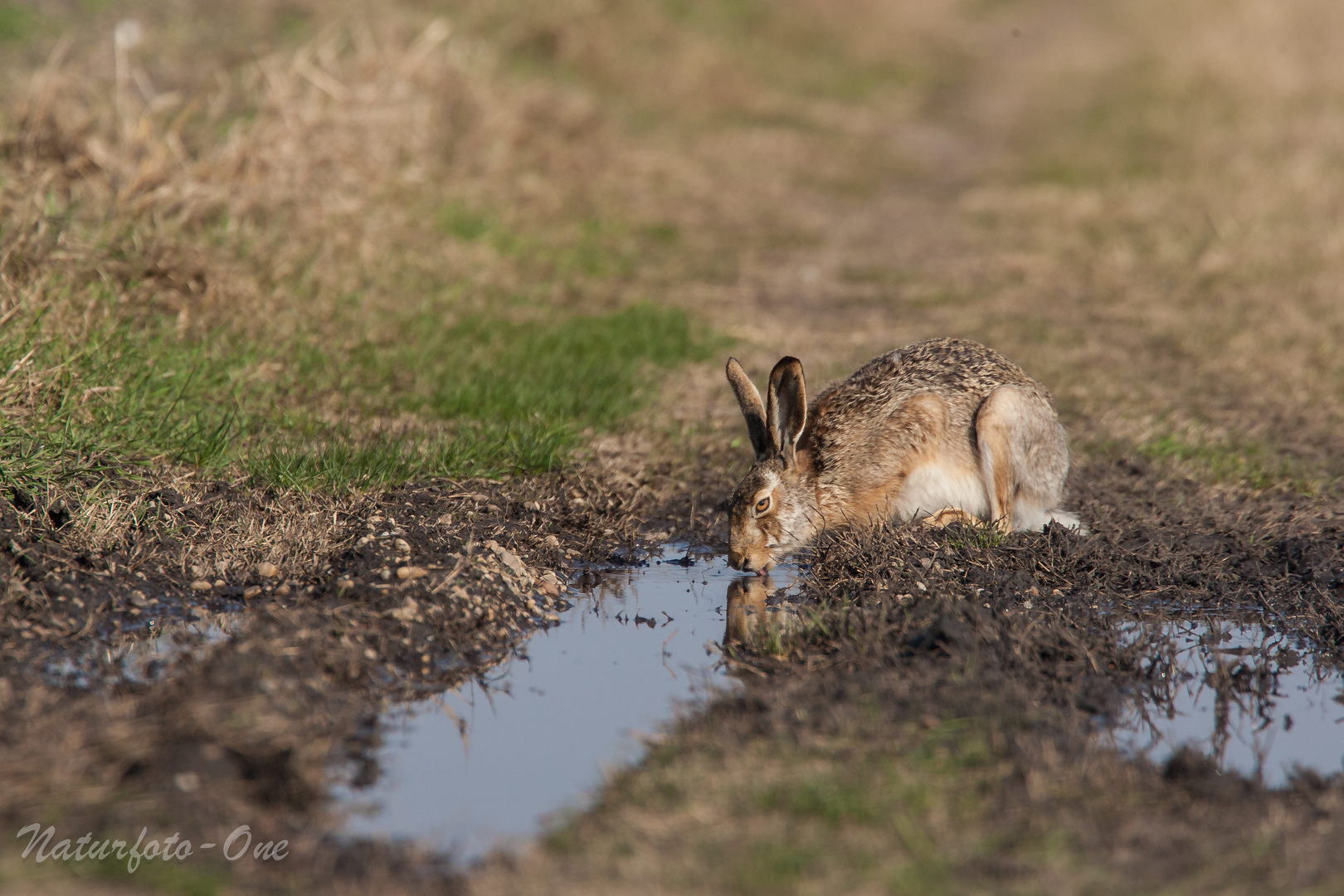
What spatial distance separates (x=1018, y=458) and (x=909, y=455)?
475mm

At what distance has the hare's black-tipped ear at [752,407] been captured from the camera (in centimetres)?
574

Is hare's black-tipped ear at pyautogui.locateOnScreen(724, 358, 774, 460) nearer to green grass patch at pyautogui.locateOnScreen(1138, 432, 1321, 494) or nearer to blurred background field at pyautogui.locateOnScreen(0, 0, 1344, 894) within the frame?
blurred background field at pyautogui.locateOnScreen(0, 0, 1344, 894)


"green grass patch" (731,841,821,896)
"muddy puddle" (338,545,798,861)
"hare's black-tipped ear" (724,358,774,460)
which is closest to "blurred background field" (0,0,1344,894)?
"green grass patch" (731,841,821,896)

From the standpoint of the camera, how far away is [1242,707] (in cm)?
415

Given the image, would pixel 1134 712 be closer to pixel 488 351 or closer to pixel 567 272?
pixel 488 351

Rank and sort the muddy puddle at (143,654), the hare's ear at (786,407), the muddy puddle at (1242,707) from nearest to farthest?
the muddy puddle at (1242,707) → the muddy puddle at (143,654) → the hare's ear at (786,407)

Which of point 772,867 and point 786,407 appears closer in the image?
point 772,867

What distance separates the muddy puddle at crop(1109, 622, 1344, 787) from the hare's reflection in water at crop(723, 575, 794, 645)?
1234 mm

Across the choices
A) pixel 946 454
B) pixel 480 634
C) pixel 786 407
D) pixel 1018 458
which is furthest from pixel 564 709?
pixel 1018 458

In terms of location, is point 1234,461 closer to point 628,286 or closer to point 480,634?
point 480,634

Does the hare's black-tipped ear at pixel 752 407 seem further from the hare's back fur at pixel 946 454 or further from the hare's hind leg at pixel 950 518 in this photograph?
the hare's hind leg at pixel 950 518

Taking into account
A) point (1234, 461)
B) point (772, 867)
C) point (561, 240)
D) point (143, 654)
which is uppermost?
point (561, 240)

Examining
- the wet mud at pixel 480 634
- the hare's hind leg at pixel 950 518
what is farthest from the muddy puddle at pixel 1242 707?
the hare's hind leg at pixel 950 518

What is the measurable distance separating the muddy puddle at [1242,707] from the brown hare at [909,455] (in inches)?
47.5
